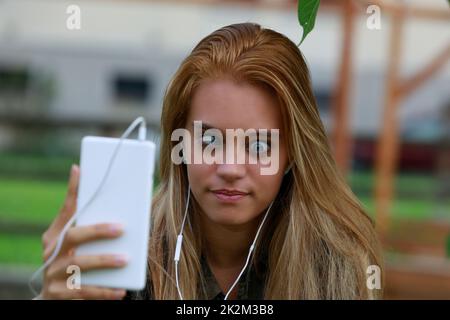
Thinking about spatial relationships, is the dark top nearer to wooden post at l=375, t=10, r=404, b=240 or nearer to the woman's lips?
the woman's lips

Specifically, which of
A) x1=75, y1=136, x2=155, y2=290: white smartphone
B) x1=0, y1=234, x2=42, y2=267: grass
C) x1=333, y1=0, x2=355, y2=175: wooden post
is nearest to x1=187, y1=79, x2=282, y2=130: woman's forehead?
x1=75, y1=136, x2=155, y2=290: white smartphone

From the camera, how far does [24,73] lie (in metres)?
13.6

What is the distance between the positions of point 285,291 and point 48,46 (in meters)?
13.3

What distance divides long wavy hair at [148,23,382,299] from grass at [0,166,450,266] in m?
0.83

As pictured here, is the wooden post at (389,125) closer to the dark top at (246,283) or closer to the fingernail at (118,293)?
the dark top at (246,283)

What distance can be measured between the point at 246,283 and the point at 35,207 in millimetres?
5107

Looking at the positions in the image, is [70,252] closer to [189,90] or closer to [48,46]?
[189,90]

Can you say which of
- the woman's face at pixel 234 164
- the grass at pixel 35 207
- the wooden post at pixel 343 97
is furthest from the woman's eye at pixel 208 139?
the wooden post at pixel 343 97

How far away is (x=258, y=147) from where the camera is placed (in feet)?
3.08

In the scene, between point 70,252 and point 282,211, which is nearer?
point 70,252

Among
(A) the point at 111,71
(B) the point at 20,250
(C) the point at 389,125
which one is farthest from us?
(A) the point at 111,71

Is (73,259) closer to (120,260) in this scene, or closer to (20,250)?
(120,260)

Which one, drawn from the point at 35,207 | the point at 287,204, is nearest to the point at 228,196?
the point at 287,204

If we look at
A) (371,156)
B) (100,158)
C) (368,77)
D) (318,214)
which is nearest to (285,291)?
(318,214)
